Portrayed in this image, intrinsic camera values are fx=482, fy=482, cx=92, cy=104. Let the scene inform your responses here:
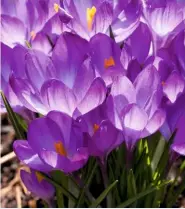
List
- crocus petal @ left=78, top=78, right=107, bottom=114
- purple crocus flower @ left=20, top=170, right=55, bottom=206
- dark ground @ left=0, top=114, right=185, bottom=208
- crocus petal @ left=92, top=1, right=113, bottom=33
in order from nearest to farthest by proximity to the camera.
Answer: crocus petal @ left=78, top=78, right=107, bottom=114, crocus petal @ left=92, top=1, right=113, bottom=33, purple crocus flower @ left=20, top=170, right=55, bottom=206, dark ground @ left=0, top=114, right=185, bottom=208

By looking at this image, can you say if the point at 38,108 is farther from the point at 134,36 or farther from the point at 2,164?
the point at 2,164

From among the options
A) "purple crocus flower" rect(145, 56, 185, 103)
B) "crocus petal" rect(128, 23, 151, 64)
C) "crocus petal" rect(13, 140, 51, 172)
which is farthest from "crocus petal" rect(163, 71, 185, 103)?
"crocus petal" rect(13, 140, 51, 172)

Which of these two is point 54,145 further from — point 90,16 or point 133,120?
point 90,16

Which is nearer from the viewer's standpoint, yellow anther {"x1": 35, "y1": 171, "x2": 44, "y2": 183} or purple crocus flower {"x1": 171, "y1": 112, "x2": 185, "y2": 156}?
purple crocus flower {"x1": 171, "y1": 112, "x2": 185, "y2": 156}

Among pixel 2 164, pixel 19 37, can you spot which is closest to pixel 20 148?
pixel 19 37

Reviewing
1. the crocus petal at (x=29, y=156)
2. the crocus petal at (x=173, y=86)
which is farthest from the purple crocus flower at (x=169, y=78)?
the crocus petal at (x=29, y=156)

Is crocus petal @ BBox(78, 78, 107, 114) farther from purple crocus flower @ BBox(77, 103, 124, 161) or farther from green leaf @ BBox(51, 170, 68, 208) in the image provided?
green leaf @ BBox(51, 170, 68, 208)

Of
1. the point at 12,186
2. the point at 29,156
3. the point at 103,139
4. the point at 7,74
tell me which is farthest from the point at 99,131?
the point at 12,186
